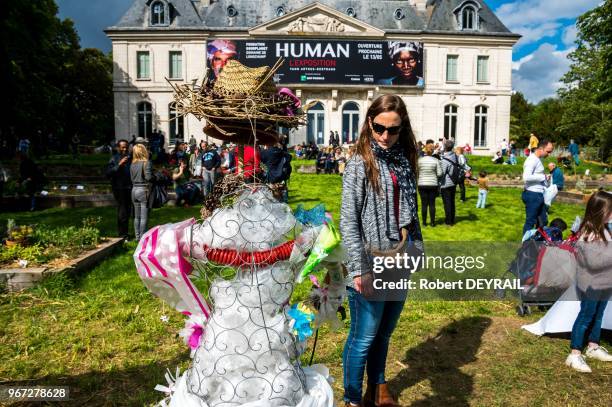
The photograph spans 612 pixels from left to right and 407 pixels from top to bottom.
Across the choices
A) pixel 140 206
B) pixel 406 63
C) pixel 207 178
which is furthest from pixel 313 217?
pixel 406 63

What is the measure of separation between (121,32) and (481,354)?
35.6m

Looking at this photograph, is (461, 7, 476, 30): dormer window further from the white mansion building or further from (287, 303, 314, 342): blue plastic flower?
(287, 303, 314, 342): blue plastic flower

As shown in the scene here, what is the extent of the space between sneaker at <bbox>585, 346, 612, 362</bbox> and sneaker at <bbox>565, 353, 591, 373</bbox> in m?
0.20

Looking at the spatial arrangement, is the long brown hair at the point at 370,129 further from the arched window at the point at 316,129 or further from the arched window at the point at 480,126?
the arched window at the point at 480,126

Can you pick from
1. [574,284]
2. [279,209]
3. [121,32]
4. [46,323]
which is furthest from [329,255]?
[121,32]

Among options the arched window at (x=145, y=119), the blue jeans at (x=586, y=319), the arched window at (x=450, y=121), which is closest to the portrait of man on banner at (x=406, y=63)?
the arched window at (x=450, y=121)

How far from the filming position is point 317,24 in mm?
33438

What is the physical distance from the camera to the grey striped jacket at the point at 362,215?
8.56 feet

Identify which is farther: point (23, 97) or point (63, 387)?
point (23, 97)

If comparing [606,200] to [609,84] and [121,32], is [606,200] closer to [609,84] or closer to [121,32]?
[609,84]

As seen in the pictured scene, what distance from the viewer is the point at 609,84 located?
78.1 ft

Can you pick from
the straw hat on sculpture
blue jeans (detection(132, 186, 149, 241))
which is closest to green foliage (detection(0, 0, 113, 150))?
blue jeans (detection(132, 186, 149, 241))

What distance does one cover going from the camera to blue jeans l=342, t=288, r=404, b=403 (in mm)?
2686

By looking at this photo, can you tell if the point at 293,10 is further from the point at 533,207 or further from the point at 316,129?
the point at 533,207
